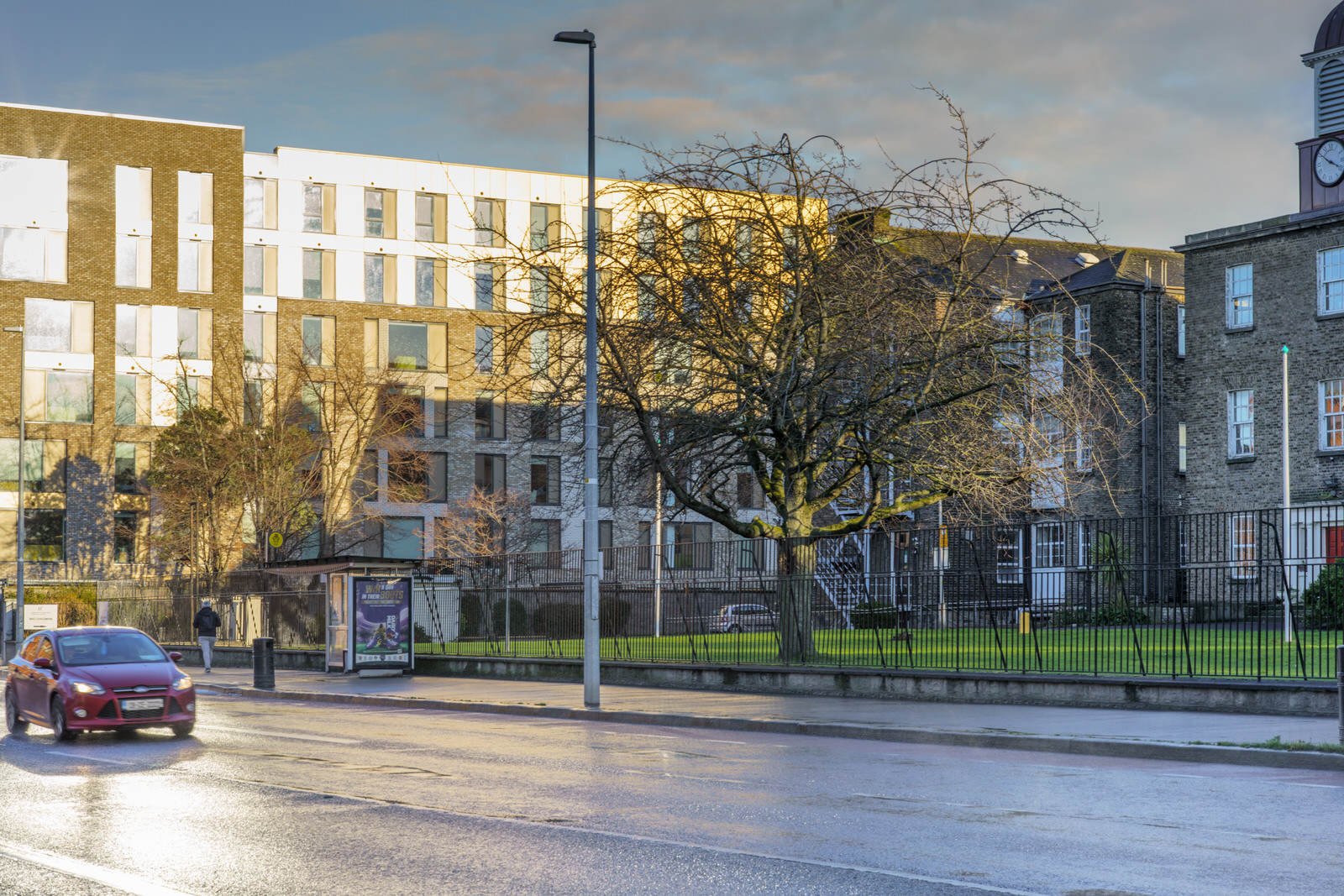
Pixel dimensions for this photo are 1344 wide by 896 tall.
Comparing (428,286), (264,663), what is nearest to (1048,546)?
(264,663)

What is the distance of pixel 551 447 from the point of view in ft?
242

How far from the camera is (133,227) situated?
2685 inches

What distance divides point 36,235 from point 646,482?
123 feet

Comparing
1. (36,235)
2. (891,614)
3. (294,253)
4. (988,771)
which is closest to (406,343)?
(294,253)

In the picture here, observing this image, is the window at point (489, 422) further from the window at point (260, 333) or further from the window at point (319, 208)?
the window at point (319, 208)

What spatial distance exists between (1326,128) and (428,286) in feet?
150

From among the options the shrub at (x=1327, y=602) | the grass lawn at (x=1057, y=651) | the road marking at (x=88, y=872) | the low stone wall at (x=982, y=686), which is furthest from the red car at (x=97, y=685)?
the shrub at (x=1327, y=602)

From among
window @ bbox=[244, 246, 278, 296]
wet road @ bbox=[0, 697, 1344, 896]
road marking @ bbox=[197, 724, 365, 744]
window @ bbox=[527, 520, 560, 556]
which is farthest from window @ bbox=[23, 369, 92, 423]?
wet road @ bbox=[0, 697, 1344, 896]

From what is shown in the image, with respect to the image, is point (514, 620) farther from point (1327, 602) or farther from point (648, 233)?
point (1327, 602)

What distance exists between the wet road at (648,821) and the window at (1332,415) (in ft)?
89.5

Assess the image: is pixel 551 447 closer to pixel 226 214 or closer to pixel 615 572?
pixel 226 214

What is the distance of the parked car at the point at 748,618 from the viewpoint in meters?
25.8

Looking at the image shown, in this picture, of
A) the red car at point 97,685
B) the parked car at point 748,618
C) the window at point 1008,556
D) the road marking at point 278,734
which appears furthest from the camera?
the parked car at point 748,618

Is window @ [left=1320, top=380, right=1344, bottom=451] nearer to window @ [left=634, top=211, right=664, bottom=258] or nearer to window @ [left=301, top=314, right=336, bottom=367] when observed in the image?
window @ [left=634, top=211, right=664, bottom=258]
